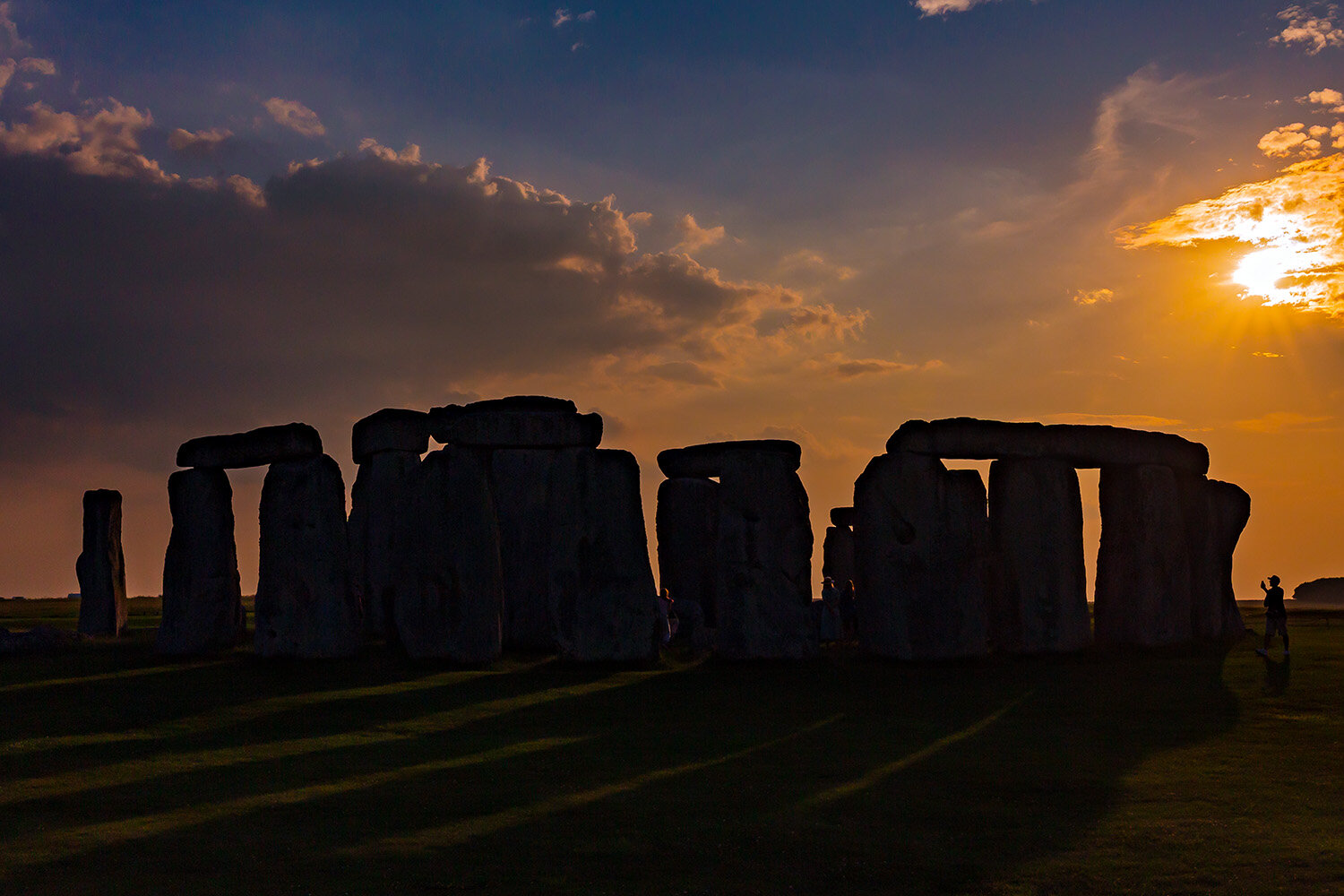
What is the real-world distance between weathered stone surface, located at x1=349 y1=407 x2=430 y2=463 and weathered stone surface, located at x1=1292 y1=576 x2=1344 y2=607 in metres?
51.0

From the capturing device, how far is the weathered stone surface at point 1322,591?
Answer: 56.6 m

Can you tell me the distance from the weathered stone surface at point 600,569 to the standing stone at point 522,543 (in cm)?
286

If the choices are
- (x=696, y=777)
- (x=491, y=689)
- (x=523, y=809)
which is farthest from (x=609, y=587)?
(x=523, y=809)

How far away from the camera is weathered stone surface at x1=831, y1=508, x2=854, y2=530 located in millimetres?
25719

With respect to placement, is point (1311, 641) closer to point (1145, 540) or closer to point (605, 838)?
point (1145, 540)

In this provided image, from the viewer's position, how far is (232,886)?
20.6 feet

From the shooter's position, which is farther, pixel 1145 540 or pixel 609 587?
pixel 1145 540

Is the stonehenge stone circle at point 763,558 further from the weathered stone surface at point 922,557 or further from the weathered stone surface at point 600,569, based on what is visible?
the weathered stone surface at point 600,569

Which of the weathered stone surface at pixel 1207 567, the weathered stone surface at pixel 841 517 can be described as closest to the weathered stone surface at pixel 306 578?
the weathered stone surface at pixel 841 517

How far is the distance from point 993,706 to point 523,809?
6.54 m

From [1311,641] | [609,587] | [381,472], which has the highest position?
[381,472]

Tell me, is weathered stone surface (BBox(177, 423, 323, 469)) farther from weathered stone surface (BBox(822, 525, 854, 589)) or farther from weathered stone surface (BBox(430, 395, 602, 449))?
weathered stone surface (BBox(822, 525, 854, 589))

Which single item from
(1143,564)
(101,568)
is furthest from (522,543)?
(1143,564)

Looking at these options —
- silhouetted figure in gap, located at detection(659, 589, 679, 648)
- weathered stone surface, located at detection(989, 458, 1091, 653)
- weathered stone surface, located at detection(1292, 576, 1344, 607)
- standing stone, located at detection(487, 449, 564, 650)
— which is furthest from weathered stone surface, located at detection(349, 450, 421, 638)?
weathered stone surface, located at detection(1292, 576, 1344, 607)
